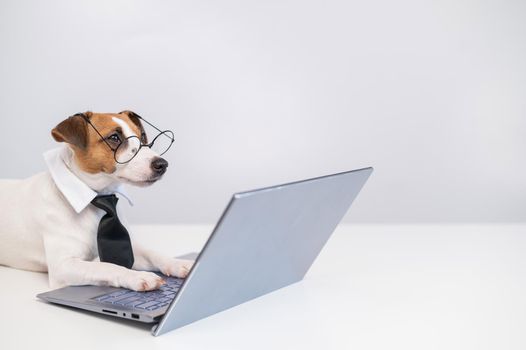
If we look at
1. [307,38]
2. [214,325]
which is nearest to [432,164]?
[307,38]

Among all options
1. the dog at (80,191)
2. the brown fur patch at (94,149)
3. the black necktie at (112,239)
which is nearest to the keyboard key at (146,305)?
the dog at (80,191)

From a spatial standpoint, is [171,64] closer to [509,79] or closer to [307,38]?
[307,38]

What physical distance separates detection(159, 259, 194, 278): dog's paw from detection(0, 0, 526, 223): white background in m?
1.94

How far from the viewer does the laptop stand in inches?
59.0

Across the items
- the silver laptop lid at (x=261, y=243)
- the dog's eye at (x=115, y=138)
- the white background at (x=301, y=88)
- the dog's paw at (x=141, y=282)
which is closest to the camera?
the silver laptop lid at (x=261, y=243)

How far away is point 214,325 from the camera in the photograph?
66.7 inches

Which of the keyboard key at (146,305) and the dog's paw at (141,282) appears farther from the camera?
the dog's paw at (141,282)

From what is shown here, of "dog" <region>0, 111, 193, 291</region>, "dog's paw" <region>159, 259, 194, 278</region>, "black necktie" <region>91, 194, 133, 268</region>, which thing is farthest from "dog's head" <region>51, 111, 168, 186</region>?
"dog's paw" <region>159, 259, 194, 278</region>

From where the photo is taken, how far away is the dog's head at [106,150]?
2139 millimetres

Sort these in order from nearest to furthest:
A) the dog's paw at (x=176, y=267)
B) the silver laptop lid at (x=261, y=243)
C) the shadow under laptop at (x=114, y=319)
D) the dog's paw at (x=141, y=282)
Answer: the silver laptop lid at (x=261, y=243), the shadow under laptop at (x=114, y=319), the dog's paw at (x=141, y=282), the dog's paw at (x=176, y=267)

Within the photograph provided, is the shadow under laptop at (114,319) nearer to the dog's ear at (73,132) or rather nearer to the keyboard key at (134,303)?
the keyboard key at (134,303)

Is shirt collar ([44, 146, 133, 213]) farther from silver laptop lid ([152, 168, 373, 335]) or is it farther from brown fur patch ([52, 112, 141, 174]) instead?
silver laptop lid ([152, 168, 373, 335])

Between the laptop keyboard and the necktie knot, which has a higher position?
the necktie knot

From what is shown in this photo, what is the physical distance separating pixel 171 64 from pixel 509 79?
1.97m
